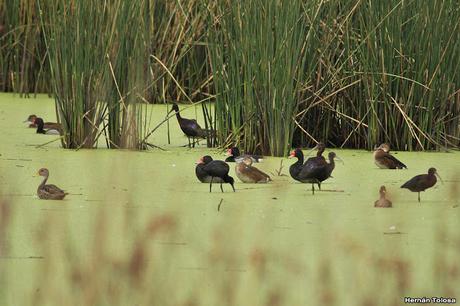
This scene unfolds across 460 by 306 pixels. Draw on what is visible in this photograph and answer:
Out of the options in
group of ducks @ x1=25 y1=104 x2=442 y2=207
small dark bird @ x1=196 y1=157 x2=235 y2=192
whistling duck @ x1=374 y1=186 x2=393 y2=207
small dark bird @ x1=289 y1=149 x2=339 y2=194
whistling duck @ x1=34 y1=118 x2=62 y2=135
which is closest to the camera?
whistling duck @ x1=374 y1=186 x2=393 y2=207

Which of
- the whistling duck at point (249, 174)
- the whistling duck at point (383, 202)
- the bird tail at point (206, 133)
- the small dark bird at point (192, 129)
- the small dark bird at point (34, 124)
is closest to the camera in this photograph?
the whistling duck at point (383, 202)

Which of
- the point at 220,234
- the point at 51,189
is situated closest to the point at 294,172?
the point at 51,189

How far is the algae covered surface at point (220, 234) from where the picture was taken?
13.1 feet

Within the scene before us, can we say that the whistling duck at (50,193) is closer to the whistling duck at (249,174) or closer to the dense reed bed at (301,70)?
the whistling duck at (249,174)

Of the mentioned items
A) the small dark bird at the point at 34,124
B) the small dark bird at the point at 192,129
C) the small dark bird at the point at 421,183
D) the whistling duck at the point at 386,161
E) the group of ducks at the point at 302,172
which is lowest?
the small dark bird at the point at 34,124

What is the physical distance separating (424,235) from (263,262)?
44.9 inches

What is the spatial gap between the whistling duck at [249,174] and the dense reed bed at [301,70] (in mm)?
859

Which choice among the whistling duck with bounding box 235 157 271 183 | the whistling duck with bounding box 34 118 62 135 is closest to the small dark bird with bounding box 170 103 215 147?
the whistling duck with bounding box 34 118 62 135

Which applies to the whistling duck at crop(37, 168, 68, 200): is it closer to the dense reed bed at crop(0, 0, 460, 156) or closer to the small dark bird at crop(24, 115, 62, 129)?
the dense reed bed at crop(0, 0, 460, 156)

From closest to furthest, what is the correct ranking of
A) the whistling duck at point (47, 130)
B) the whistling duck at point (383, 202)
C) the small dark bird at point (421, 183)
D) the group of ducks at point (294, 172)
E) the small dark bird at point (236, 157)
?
the whistling duck at point (383, 202), the group of ducks at point (294, 172), the small dark bird at point (421, 183), the small dark bird at point (236, 157), the whistling duck at point (47, 130)

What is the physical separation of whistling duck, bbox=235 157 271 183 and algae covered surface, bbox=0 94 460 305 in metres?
0.11

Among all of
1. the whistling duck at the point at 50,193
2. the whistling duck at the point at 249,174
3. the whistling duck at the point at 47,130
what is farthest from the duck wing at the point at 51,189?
the whistling duck at the point at 47,130

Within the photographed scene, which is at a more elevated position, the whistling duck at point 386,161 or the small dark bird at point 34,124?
the whistling duck at point 386,161

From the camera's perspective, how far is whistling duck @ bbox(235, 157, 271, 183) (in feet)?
21.4
